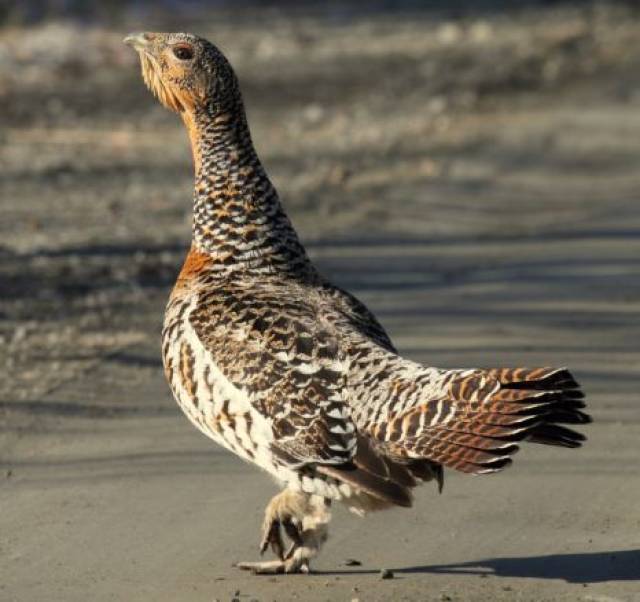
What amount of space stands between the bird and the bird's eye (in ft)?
0.04

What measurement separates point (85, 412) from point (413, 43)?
20.0 meters

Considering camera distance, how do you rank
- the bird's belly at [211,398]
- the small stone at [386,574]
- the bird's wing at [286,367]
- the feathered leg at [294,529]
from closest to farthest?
the bird's wing at [286,367] → the bird's belly at [211,398] → the feathered leg at [294,529] → the small stone at [386,574]

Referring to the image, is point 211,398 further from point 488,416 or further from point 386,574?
point 488,416

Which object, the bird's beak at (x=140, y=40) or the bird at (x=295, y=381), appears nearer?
the bird at (x=295, y=381)

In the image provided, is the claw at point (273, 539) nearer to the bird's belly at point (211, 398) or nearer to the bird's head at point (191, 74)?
the bird's belly at point (211, 398)

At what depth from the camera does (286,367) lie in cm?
584

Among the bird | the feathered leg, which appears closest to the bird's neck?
the bird

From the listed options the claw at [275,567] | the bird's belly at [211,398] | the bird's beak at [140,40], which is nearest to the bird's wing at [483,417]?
the bird's belly at [211,398]

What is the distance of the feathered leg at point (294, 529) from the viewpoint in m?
5.97

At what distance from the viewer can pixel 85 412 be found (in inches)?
322

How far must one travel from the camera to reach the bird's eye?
6906 millimetres

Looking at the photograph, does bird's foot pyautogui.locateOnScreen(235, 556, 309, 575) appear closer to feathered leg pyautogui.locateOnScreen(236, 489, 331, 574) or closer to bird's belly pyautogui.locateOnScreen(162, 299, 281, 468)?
feathered leg pyautogui.locateOnScreen(236, 489, 331, 574)

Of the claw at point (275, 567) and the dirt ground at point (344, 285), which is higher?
the dirt ground at point (344, 285)

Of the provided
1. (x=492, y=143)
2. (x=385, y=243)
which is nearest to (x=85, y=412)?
(x=385, y=243)
